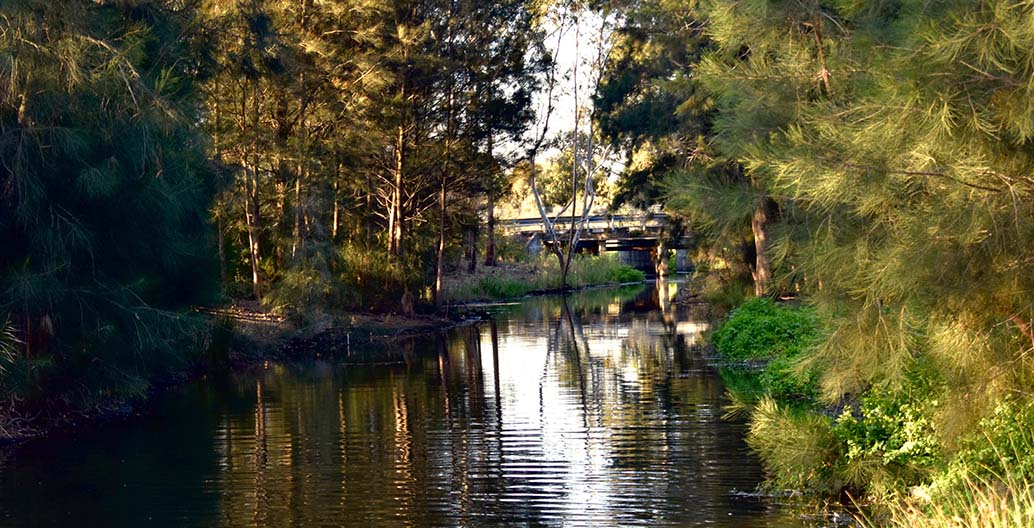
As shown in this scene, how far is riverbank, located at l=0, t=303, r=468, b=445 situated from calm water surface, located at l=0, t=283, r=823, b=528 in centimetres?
59

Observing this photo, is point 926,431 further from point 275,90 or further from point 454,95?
point 454,95

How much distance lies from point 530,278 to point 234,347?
104 ft

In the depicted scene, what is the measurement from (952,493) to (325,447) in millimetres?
8819

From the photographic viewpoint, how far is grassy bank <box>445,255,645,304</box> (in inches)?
2007

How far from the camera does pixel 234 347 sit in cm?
2725

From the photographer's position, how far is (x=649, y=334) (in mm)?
32625

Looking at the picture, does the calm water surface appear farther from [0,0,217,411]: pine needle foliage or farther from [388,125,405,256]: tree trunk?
[388,125,405,256]: tree trunk

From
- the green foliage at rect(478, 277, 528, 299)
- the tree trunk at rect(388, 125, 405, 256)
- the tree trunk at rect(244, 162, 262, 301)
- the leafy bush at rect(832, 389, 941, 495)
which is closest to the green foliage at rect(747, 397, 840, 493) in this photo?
the leafy bush at rect(832, 389, 941, 495)

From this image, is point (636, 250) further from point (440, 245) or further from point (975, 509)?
point (975, 509)

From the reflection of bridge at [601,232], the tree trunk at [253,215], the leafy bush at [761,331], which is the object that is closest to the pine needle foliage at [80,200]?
the leafy bush at [761,331]

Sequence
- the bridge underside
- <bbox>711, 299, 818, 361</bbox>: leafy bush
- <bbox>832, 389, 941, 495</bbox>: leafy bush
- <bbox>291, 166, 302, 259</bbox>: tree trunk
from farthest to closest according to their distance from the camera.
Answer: the bridge underside → <bbox>291, 166, 302, 259</bbox>: tree trunk → <bbox>711, 299, 818, 361</bbox>: leafy bush → <bbox>832, 389, 941, 495</bbox>: leafy bush

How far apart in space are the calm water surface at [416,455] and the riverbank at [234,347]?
0.59 meters

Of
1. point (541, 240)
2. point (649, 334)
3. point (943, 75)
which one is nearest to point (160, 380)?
point (649, 334)

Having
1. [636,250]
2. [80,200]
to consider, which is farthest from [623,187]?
[636,250]
